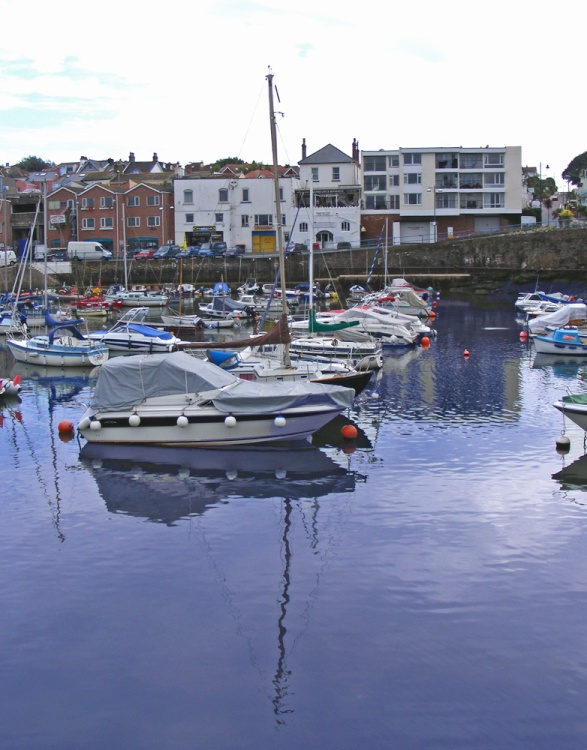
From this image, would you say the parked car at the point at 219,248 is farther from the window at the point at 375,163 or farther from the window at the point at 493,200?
the window at the point at 493,200

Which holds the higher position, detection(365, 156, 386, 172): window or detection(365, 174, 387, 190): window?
detection(365, 156, 386, 172): window

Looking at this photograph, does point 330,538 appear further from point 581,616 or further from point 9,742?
point 9,742

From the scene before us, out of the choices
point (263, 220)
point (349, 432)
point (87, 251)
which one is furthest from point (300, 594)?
point (263, 220)

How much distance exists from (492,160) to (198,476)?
82.6 m

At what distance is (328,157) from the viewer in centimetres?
9881

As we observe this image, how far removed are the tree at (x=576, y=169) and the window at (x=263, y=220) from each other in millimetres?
78782

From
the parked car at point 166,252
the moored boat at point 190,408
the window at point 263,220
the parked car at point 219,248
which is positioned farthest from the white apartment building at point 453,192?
the moored boat at point 190,408

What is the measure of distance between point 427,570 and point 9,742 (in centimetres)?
848

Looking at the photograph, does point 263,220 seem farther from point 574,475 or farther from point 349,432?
point 574,475

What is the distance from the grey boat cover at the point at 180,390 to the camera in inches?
992

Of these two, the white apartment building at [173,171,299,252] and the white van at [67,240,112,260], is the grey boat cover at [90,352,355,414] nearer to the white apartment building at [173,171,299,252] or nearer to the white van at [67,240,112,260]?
the white van at [67,240,112,260]

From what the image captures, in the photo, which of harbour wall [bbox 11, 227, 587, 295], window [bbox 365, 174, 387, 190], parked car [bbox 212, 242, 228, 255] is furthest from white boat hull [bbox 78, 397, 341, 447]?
window [bbox 365, 174, 387, 190]

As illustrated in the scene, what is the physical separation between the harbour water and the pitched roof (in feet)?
245

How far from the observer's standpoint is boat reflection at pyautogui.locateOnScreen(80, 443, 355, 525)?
21766 mm
